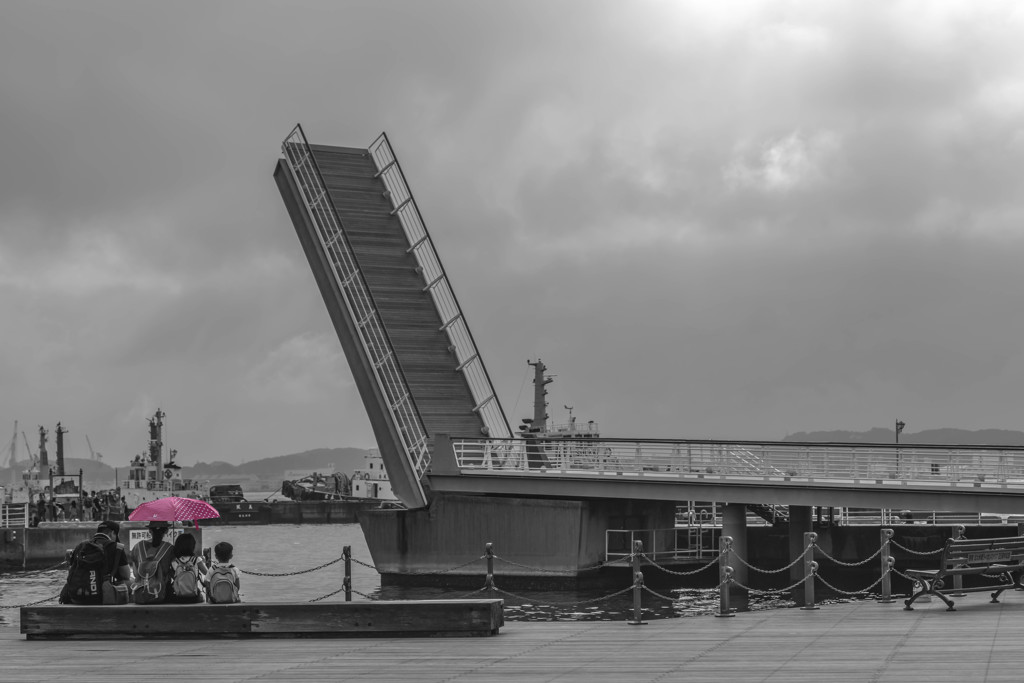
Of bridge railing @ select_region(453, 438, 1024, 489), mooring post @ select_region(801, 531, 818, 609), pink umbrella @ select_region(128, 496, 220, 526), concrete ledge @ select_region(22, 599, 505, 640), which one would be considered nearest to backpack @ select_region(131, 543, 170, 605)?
concrete ledge @ select_region(22, 599, 505, 640)

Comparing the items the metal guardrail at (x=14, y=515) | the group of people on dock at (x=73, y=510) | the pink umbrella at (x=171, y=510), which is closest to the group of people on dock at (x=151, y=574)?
the pink umbrella at (x=171, y=510)

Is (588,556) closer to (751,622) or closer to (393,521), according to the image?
(393,521)

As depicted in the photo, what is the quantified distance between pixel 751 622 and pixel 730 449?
55.1 feet

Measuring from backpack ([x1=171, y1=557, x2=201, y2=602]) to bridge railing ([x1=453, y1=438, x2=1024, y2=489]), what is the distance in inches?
646

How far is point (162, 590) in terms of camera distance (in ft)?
45.5

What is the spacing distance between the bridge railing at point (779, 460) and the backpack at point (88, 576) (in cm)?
1684

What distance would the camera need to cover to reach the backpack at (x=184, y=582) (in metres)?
13.8

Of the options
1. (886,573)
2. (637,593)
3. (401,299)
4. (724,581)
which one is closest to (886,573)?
(886,573)

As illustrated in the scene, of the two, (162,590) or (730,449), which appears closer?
(162,590)


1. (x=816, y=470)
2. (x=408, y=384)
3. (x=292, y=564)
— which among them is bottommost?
(x=292, y=564)

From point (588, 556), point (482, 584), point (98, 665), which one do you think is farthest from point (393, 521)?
point (98, 665)

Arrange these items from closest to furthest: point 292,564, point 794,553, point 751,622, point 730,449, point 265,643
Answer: point 265,643 → point 751,622 → point 794,553 → point 730,449 → point 292,564

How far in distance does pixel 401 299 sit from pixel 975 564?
20621 millimetres

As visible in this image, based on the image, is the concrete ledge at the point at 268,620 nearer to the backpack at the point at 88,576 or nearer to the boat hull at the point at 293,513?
the backpack at the point at 88,576
